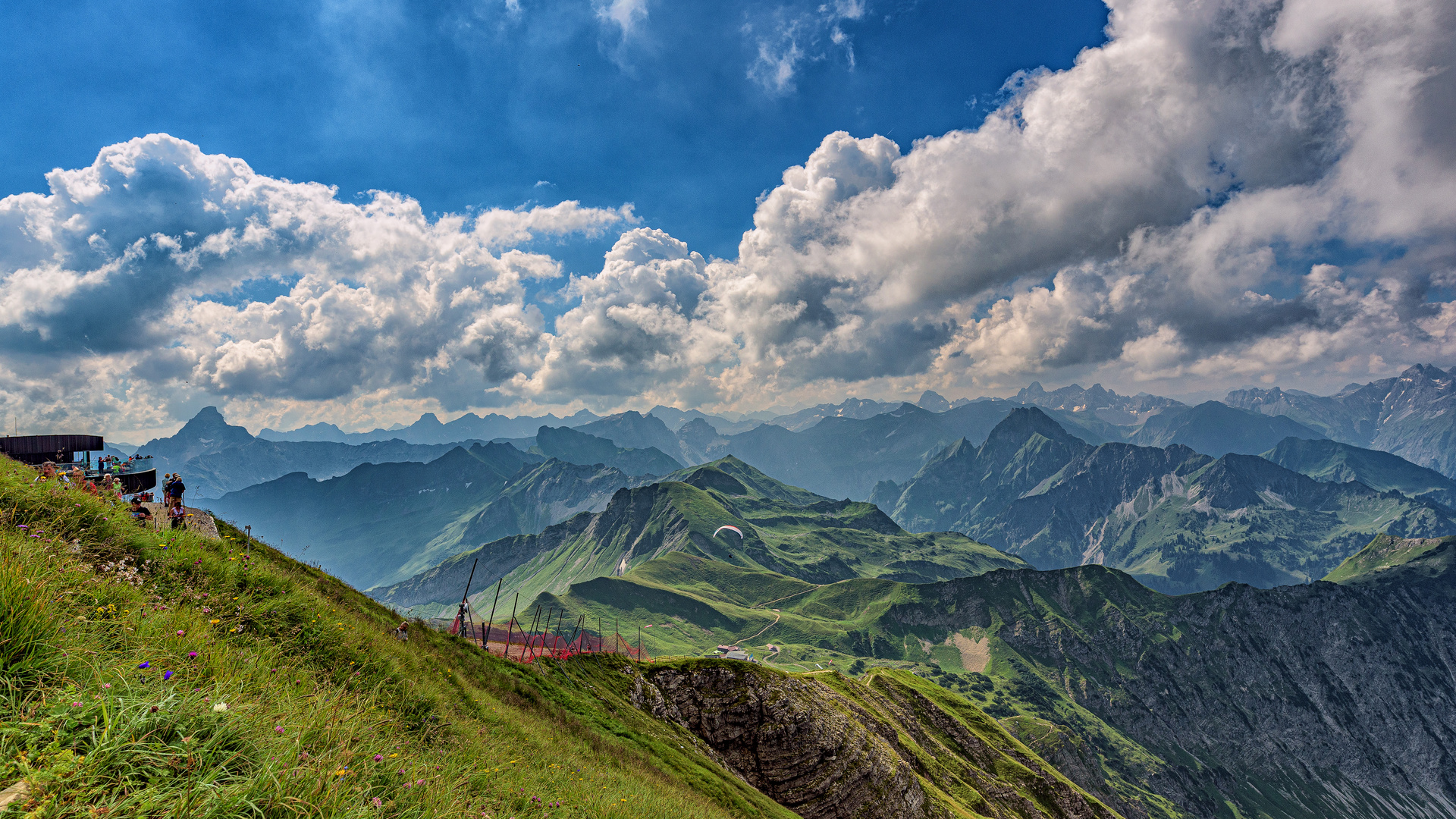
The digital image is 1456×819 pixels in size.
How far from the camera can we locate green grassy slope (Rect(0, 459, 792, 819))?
17.2 ft

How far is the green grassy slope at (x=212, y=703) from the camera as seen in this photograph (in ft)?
17.2

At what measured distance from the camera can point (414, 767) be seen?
8.73 metres

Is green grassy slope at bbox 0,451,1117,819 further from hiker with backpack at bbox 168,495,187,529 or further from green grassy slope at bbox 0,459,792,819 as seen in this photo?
hiker with backpack at bbox 168,495,187,529

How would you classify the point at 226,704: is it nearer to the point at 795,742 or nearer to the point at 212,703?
the point at 212,703

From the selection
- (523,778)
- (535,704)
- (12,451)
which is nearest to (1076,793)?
(535,704)

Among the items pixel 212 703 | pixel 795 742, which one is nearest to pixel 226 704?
pixel 212 703

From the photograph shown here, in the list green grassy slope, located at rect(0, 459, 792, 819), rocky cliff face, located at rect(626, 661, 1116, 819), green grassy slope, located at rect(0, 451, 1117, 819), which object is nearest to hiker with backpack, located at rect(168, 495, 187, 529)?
green grassy slope, located at rect(0, 459, 792, 819)

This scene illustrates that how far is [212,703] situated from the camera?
666 centimetres

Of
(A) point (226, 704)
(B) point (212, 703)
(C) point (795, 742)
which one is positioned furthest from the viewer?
(C) point (795, 742)

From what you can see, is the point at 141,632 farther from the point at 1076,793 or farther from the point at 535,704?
the point at 1076,793

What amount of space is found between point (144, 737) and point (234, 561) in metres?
13.6

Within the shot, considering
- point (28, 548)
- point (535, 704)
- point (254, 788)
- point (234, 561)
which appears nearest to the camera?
point (254, 788)

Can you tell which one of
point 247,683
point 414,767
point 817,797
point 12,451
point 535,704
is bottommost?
point 817,797

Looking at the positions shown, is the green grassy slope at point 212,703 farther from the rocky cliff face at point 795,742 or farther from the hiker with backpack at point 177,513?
the rocky cliff face at point 795,742
